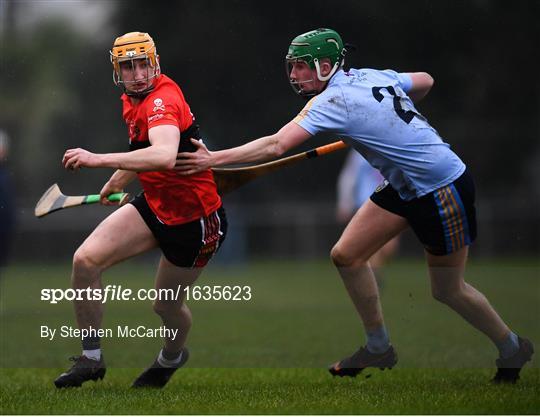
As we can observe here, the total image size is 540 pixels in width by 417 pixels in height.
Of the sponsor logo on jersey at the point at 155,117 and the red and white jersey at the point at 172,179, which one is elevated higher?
the sponsor logo on jersey at the point at 155,117

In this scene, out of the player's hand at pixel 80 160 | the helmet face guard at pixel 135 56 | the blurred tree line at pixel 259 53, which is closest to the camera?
the player's hand at pixel 80 160

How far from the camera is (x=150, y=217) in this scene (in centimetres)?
587

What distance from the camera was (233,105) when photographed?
793cm

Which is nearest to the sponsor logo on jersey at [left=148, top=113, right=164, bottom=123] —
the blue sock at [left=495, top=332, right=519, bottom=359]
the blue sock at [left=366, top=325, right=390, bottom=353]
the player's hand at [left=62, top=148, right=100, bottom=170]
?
the player's hand at [left=62, top=148, right=100, bottom=170]

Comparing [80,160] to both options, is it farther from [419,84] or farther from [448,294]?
[448,294]

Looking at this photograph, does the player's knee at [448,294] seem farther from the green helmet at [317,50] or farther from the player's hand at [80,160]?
the player's hand at [80,160]

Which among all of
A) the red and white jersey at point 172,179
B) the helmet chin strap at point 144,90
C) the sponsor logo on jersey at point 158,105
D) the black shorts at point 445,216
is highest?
the helmet chin strap at point 144,90

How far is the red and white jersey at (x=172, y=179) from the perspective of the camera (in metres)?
5.68

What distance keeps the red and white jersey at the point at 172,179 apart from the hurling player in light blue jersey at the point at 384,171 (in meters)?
0.18

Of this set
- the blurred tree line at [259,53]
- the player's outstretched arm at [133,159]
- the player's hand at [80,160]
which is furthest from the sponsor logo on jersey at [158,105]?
the blurred tree line at [259,53]

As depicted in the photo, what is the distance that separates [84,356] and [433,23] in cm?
383

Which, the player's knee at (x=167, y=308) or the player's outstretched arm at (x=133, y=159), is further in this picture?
the player's knee at (x=167, y=308)

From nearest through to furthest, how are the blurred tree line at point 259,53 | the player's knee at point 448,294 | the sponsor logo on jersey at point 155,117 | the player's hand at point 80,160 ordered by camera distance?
the player's hand at point 80,160
the sponsor logo on jersey at point 155,117
the player's knee at point 448,294
the blurred tree line at point 259,53

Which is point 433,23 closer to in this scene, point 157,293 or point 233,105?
point 233,105
